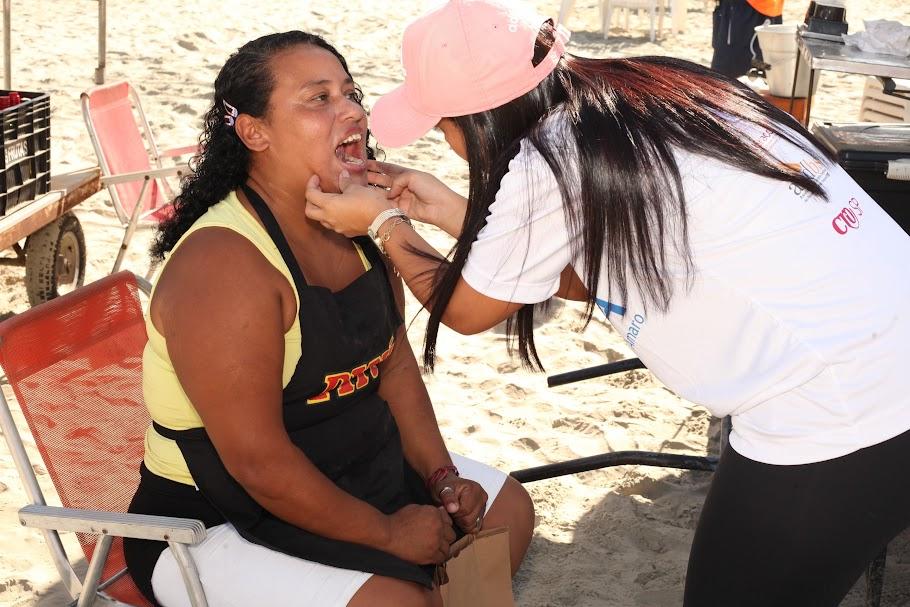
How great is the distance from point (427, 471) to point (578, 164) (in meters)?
1.08

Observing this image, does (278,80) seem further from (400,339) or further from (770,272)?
(770,272)

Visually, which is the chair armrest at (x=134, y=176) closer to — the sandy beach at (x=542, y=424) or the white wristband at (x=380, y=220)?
the sandy beach at (x=542, y=424)

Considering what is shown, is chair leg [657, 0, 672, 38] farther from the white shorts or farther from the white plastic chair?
the white shorts

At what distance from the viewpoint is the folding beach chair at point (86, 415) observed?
7.23 ft

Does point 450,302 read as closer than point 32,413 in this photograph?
Yes

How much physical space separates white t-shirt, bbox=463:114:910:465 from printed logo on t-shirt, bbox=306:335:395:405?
1.74 ft

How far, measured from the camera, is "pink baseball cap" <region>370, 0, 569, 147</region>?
1802mm

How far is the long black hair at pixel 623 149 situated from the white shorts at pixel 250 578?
1.88 feet

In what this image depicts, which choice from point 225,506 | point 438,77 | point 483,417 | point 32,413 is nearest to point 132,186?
point 483,417

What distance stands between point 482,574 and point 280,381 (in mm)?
679

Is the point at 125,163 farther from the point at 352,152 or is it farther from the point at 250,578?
the point at 250,578

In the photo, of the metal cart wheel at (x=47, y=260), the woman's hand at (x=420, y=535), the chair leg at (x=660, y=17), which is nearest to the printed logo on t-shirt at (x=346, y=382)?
the woman's hand at (x=420, y=535)

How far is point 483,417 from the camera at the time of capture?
13.5 ft

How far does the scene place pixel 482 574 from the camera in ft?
7.75
